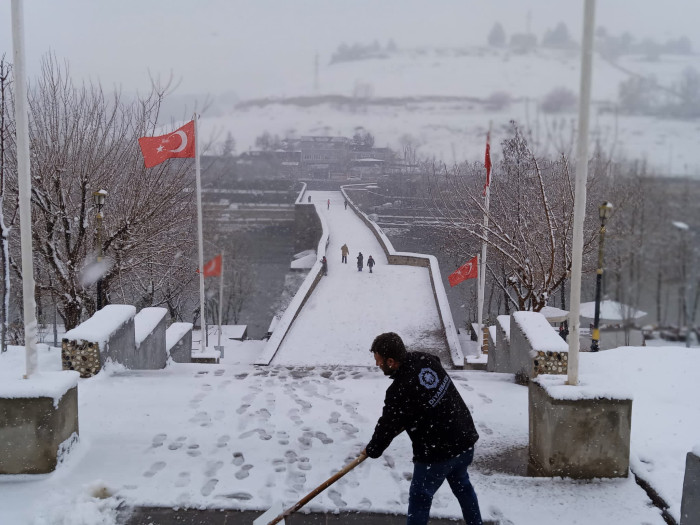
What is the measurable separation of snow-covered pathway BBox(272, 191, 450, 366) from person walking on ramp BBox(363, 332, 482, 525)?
43.9 feet

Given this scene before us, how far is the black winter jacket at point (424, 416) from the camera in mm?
3947

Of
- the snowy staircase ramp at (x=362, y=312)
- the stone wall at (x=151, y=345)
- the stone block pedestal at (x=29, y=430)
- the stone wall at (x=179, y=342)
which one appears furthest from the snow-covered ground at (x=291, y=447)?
the snowy staircase ramp at (x=362, y=312)

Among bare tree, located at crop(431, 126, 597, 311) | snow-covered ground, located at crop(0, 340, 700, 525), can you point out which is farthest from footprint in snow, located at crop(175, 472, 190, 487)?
bare tree, located at crop(431, 126, 597, 311)

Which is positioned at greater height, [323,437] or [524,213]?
[524,213]

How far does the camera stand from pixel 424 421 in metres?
3.97

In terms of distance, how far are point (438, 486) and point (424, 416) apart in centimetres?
51

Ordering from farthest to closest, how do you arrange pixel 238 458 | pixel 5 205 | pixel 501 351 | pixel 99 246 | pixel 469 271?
pixel 469 271
pixel 5 205
pixel 99 246
pixel 501 351
pixel 238 458

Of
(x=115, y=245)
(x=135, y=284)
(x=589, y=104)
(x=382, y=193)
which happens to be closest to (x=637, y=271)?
(x=589, y=104)

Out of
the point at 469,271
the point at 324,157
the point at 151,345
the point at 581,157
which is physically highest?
the point at 324,157

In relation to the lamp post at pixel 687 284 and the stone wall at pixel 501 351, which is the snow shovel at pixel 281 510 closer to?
the lamp post at pixel 687 284

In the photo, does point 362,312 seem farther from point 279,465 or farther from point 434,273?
point 279,465

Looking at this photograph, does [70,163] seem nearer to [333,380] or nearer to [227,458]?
[333,380]

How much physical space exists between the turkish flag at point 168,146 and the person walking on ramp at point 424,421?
10694 millimetres

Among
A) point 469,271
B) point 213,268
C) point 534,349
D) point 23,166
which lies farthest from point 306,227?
point 23,166
